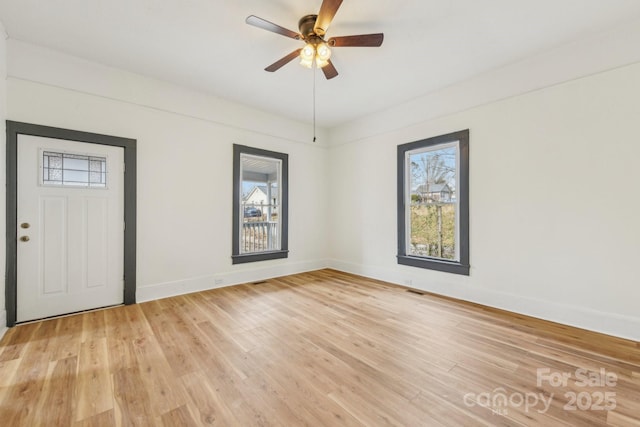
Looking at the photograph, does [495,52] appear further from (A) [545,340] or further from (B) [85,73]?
(B) [85,73]

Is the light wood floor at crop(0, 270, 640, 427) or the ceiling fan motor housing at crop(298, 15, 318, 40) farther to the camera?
the ceiling fan motor housing at crop(298, 15, 318, 40)

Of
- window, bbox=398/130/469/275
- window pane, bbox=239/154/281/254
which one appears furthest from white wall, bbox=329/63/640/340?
window pane, bbox=239/154/281/254

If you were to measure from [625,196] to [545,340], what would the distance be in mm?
1627

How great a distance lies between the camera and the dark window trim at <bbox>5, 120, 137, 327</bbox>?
2.83 metres

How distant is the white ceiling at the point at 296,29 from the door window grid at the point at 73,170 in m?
1.21

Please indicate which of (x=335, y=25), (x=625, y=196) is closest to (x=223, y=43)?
(x=335, y=25)

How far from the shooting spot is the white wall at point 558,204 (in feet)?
8.63

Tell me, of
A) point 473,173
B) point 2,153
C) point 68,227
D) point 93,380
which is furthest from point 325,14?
point 68,227

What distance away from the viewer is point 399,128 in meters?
4.51

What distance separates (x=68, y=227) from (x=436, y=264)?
4855 mm

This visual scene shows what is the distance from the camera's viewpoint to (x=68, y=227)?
10.4 feet

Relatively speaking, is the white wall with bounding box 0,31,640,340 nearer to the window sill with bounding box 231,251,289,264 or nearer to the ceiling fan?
the window sill with bounding box 231,251,289,264

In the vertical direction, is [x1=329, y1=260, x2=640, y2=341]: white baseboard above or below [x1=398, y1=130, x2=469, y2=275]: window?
below

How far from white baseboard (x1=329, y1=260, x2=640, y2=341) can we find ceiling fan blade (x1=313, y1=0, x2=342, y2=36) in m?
3.58
